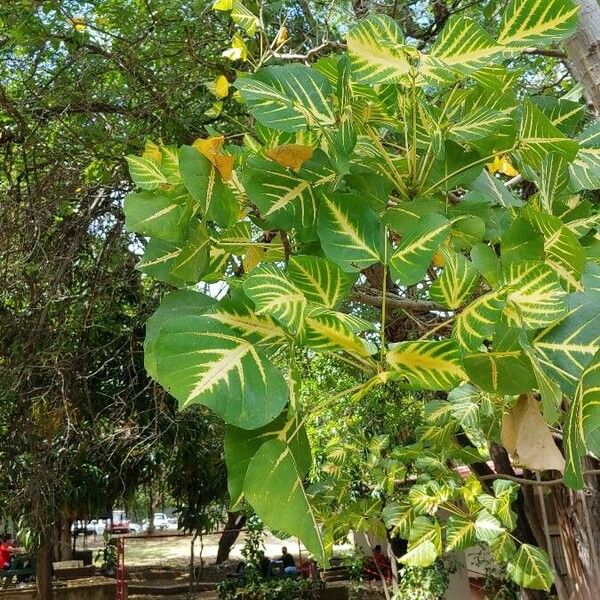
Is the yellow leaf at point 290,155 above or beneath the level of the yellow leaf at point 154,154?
beneath

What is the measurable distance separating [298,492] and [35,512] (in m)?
3.57

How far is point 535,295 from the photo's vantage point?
17.8 inches

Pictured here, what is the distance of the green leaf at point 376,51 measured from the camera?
508mm

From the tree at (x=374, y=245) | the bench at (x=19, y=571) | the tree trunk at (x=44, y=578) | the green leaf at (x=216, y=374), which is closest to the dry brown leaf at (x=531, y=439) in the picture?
the tree at (x=374, y=245)

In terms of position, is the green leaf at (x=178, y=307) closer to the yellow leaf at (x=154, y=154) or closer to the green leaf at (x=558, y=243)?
the yellow leaf at (x=154, y=154)

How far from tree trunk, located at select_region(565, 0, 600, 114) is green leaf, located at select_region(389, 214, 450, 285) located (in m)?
0.37

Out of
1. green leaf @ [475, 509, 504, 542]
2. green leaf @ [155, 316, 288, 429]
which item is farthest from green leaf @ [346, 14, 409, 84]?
green leaf @ [475, 509, 504, 542]

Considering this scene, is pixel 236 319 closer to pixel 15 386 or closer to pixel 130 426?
pixel 15 386

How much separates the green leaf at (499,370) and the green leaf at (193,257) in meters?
0.25

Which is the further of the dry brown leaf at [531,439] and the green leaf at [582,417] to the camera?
the dry brown leaf at [531,439]

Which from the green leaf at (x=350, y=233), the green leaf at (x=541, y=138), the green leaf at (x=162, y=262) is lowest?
the green leaf at (x=350, y=233)

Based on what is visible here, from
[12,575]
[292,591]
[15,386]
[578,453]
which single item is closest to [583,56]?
[578,453]

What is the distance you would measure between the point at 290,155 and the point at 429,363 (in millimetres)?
202

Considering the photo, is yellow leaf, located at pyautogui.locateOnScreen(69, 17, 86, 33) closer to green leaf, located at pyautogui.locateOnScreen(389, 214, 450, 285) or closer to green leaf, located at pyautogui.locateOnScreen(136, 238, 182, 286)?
green leaf, located at pyautogui.locateOnScreen(136, 238, 182, 286)
